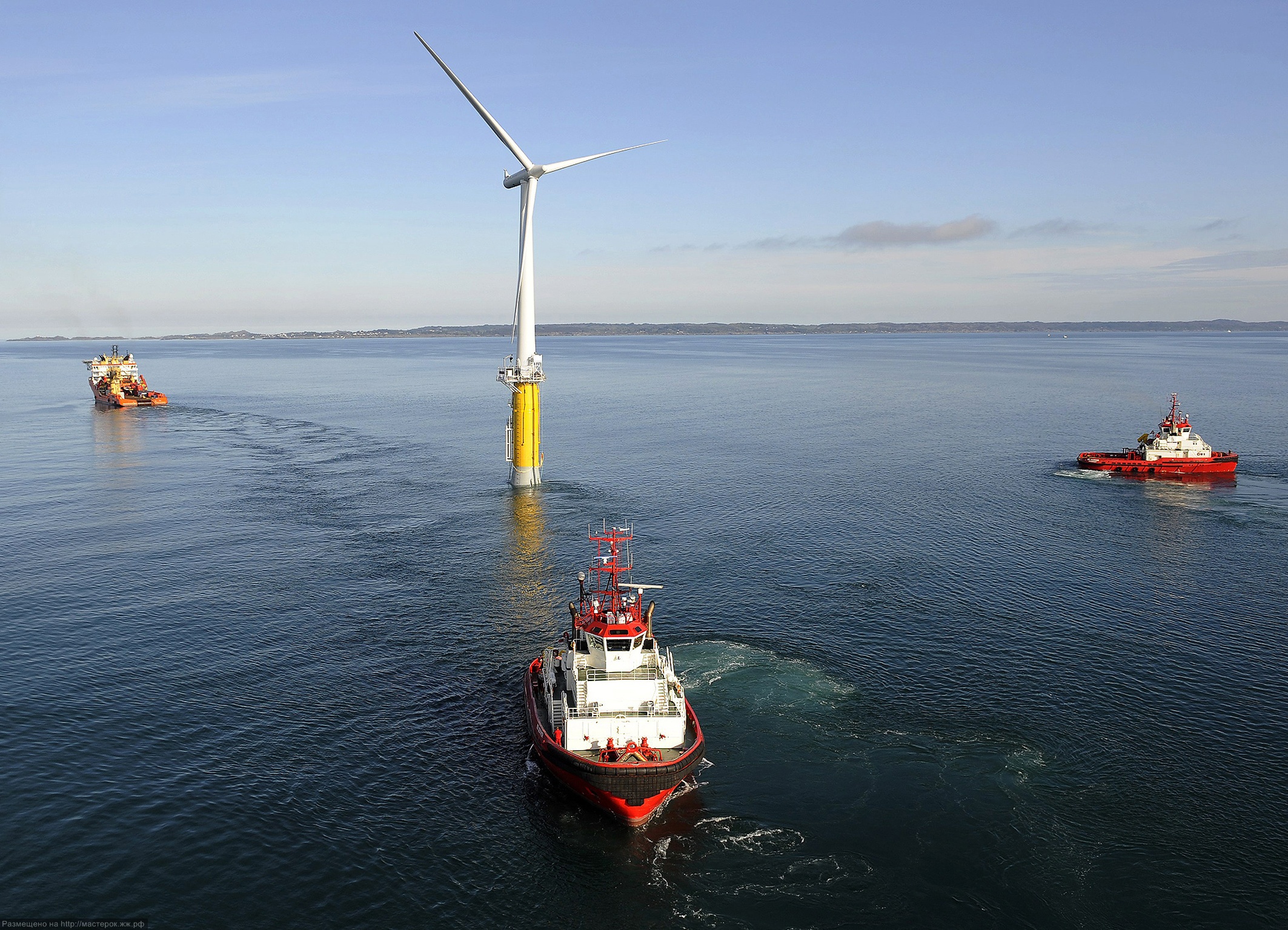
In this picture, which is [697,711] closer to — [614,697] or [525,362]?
[614,697]

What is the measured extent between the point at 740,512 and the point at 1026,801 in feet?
238

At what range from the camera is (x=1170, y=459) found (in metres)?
154

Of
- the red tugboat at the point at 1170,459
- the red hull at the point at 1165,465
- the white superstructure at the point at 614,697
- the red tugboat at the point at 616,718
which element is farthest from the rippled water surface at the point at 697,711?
the red tugboat at the point at 1170,459

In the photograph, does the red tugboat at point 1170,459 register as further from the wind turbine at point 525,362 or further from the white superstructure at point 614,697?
the white superstructure at point 614,697

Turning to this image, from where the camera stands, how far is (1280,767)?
2291 inches

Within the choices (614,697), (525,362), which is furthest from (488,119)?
(614,697)

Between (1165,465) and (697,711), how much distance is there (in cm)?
12639

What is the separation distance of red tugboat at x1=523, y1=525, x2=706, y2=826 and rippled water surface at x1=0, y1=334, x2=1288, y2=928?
247 centimetres

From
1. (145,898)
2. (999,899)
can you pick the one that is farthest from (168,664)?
(999,899)

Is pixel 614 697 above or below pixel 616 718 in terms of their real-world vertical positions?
above

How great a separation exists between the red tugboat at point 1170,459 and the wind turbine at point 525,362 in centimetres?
9952

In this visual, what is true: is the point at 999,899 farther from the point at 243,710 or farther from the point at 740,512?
the point at 740,512

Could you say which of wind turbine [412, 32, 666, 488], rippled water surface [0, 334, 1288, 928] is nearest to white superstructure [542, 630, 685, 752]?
rippled water surface [0, 334, 1288, 928]

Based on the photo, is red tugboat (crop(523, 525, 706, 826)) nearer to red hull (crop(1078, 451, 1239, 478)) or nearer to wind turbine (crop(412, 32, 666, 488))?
wind turbine (crop(412, 32, 666, 488))
